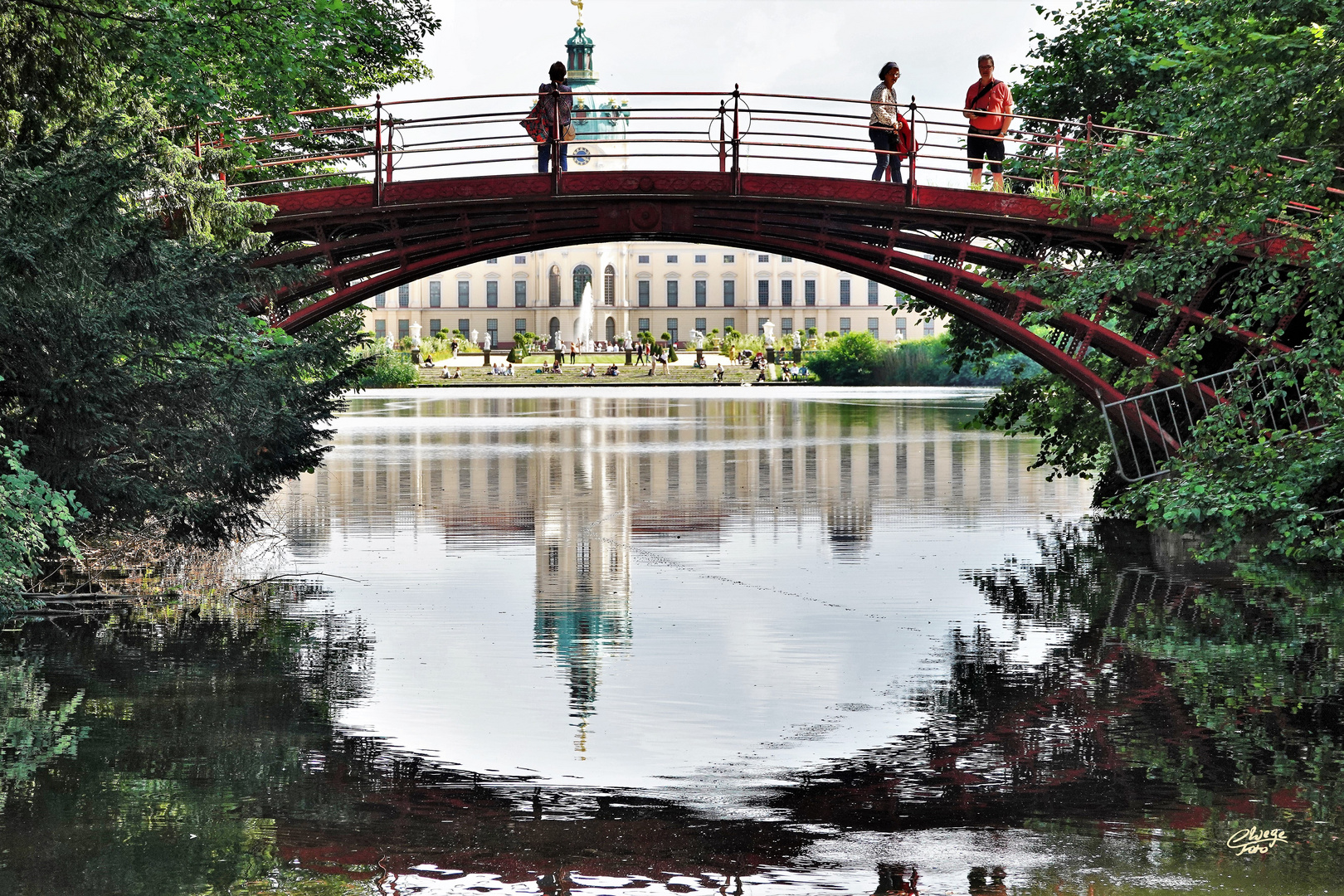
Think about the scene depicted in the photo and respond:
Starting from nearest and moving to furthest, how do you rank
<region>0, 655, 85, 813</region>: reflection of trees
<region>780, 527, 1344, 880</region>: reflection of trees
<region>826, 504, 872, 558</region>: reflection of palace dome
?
<region>780, 527, 1344, 880</region>: reflection of trees
<region>0, 655, 85, 813</region>: reflection of trees
<region>826, 504, 872, 558</region>: reflection of palace dome

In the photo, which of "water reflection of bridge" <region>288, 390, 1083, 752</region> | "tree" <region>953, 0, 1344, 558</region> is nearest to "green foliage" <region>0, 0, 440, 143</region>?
"water reflection of bridge" <region>288, 390, 1083, 752</region>

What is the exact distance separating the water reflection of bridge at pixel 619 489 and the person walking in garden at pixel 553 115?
4.30 metres

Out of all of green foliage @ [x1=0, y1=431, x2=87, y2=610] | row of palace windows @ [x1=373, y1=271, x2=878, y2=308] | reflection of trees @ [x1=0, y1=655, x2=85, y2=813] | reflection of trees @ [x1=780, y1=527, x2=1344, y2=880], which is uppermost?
row of palace windows @ [x1=373, y1=271, x2=878, y2=308]

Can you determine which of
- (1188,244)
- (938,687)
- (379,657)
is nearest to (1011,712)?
(938,687)

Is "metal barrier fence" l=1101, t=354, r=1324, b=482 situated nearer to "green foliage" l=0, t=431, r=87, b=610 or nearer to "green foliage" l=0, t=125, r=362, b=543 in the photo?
"green foliage" l=0, t=125, r=362, b=543

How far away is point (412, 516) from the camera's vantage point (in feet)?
64.6

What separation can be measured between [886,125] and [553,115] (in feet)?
12.9

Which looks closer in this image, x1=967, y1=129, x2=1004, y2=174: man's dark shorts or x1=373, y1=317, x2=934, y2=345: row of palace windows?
x1=967, y1=129, x2=1004, y2=174: man's dark shorts

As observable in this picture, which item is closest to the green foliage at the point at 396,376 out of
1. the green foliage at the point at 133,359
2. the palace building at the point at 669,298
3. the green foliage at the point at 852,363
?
the green foliage at the point at 852,363

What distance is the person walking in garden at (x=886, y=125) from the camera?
20.0 metres

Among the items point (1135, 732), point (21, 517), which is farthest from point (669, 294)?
point (1135, 732)

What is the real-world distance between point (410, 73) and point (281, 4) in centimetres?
1750

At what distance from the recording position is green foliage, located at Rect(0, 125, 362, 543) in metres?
12.0

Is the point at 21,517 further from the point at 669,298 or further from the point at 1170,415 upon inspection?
the point at 669,298
